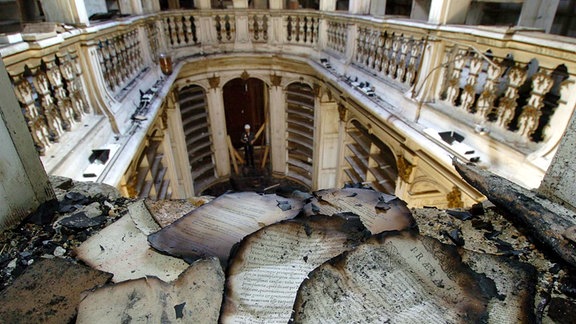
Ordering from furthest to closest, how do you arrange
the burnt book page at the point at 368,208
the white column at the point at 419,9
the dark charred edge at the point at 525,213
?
1. the white column at the point at 419,9
2. the burnt book page at the point at 368,208
3. the dark charred edge at the point at 525,213

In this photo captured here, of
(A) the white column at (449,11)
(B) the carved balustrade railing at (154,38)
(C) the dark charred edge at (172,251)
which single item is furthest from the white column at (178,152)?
(C) the dark charred edge at (172,251)

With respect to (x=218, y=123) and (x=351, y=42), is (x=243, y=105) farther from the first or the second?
(x=351, y=42)

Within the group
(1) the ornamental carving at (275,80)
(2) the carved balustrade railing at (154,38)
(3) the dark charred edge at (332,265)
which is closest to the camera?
(3) the dark charred edge at (332,265)

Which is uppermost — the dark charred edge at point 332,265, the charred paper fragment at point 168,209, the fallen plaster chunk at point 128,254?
the dark charred edge at point 332,265

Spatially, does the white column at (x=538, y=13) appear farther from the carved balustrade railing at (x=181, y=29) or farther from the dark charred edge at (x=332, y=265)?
the carved balustrade railing at (x=181, y=29)

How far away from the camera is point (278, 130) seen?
9281 mm

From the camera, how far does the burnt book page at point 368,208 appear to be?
1632mm

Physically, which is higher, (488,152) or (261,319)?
(261,319)

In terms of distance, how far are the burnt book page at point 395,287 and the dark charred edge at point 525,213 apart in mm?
370

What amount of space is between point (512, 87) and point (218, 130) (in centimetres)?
744

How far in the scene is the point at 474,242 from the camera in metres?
1.54

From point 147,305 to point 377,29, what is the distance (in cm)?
468

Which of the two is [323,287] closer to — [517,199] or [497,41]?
[517,199]

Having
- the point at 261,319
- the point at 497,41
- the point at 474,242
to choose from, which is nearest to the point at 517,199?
the point at 474,242
